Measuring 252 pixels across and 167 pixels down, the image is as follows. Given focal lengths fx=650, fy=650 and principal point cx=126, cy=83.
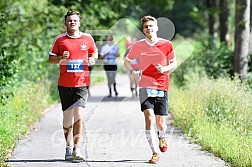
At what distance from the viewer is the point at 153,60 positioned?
9445 millimetres

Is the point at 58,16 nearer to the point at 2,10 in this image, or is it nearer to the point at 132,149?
the point at 2,10

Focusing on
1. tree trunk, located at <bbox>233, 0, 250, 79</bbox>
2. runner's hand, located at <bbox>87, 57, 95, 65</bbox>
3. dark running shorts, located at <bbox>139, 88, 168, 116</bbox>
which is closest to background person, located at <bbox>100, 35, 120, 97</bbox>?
tree trunk, located at <bbox>233, 0, 250, 79</bbox>

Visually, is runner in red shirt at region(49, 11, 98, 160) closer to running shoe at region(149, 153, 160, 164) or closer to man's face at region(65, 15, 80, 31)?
man's face at region(65, 15, 80, 31)

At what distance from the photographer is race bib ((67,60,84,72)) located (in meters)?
9.53

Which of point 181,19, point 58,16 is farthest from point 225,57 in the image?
point 181,19

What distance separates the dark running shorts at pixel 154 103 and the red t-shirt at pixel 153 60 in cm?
13

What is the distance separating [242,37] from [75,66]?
873 centimetres

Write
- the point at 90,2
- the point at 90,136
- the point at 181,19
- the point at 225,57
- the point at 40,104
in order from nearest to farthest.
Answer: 1. the point at 90,136
2. the point at 40,104
3. the point at 225,57
4. the point at 90,2
5. the point at 181,19

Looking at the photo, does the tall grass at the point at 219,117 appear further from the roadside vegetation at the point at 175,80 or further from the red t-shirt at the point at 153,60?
the red t-shirt at the point at 153,60

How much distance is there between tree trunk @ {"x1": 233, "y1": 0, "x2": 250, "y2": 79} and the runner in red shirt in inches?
324

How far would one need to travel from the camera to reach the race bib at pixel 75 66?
9.53m

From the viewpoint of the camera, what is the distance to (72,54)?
9523 mm

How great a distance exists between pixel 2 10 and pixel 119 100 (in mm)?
4981

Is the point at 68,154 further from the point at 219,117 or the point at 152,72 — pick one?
the point at 219,117
